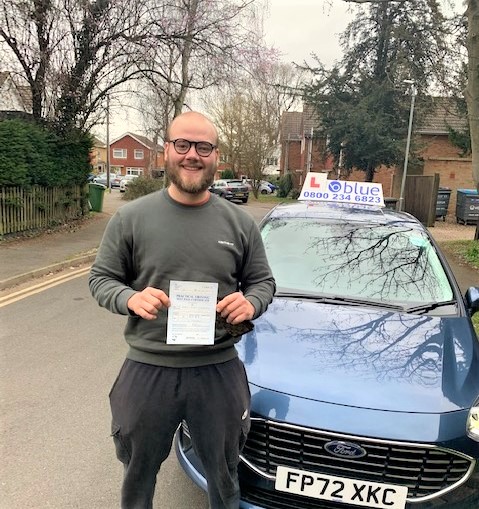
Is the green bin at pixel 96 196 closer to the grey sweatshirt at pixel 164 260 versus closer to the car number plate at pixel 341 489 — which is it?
the grey sweatshirt at pixel 164 260

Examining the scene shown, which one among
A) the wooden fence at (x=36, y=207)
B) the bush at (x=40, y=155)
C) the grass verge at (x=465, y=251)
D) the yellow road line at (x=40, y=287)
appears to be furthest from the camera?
the wooden fence at (x=36, y=207)

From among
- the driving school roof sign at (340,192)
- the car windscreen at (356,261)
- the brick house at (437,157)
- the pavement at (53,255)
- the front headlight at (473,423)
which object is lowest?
the pavement at (53,255)

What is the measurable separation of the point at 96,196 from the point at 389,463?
17.1 metres

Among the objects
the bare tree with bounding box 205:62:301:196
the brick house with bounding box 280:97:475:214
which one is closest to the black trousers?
the brick house with bounding box 280:97:475:214

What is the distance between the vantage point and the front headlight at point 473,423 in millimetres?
2213

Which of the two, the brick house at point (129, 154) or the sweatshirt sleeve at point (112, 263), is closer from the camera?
the sweatshirt sleeve at point (112, 263)

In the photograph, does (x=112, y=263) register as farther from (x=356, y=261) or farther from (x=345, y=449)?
(x=356, y=261)

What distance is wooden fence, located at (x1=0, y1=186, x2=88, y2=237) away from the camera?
10.9 meters

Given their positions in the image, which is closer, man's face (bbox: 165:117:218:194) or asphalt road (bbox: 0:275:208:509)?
man's face (bbox: 165:117:218:194)

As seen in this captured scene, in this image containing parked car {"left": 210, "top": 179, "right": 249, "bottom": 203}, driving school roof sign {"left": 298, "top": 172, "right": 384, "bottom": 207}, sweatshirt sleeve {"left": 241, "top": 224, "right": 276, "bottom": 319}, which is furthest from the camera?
parked car {"left": 210, "top": 179, "right": 249, "bottom": 203}

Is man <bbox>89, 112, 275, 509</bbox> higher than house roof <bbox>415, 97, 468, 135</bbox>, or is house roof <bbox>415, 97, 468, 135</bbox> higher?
house roof <bbox>415, 97, 468, 135</bbox>

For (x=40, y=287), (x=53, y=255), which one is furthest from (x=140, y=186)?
(x=40, y=287)

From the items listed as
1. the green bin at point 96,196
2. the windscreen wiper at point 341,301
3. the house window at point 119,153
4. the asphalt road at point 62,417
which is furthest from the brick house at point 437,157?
the house window at point 119,153

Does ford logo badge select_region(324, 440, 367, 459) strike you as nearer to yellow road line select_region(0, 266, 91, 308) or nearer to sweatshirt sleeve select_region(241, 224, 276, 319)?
sweatshirt sleeve select_region(241, 224, 276, 319)
